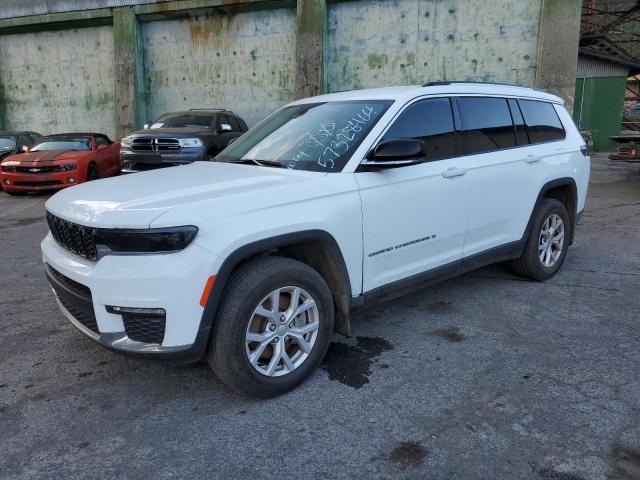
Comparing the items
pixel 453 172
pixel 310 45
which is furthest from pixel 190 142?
pixel 453 172

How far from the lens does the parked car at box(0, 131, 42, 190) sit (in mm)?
12859

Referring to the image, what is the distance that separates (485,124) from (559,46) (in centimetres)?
1027

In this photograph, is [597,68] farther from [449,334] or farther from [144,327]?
[144,327]

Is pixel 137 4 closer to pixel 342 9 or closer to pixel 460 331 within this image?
pixel 342 9

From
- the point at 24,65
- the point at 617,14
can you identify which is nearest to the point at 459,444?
the point at 617,14

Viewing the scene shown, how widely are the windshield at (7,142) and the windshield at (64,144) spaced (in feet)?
4.33

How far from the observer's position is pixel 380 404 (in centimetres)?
301

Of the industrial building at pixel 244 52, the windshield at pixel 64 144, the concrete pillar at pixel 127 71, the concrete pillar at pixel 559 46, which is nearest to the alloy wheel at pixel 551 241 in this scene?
the concrete pillar at pixel 559 46

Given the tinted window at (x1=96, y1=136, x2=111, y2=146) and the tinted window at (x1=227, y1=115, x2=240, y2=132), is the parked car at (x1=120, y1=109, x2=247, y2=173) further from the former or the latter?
the tinted window at (x1=96, y1=136, x2=111, y2=146)

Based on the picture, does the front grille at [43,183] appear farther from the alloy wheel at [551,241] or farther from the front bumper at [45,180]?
the alloy wheel at [551,241]

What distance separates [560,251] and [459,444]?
128 inches

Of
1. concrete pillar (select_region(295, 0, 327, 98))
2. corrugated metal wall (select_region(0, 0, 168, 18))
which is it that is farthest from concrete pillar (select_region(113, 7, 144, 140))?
concrete pillar (select_region(295, 0, 327, 98))

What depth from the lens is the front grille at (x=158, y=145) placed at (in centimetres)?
1030

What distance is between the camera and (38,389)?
127 inches
